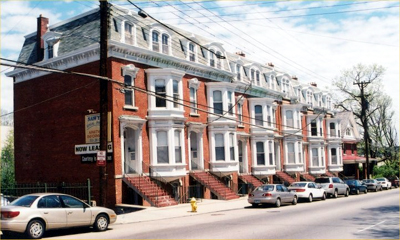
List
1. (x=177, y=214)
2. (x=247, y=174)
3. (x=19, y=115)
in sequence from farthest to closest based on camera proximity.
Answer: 1. (x=247, y=174)
2. (x=19, y=115)
3. (x=177, y=214)

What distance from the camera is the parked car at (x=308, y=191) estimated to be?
29.2 metres

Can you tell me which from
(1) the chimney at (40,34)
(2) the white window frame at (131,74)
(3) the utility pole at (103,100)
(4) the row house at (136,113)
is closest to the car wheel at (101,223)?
(3) the utility pole at (103,100)

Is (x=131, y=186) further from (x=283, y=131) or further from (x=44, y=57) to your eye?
(x=283, y=131)

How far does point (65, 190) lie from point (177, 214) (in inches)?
324

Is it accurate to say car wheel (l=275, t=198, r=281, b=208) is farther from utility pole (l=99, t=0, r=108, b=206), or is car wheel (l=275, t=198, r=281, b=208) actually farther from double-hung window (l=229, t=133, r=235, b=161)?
utility pole (l=99, t=0, r=108, b=206)

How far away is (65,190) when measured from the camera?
26.3m

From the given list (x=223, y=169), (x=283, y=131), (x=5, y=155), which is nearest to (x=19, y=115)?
(x=223, y=169)

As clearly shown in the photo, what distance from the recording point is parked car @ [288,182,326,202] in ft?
95.8

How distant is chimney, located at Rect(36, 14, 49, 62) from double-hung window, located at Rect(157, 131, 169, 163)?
10364 mm

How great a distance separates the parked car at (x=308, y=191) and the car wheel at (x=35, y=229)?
19264 mm

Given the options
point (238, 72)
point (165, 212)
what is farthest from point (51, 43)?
point (238, 72)

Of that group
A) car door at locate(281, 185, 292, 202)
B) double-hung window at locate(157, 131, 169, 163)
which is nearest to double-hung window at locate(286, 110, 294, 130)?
car door at locate(281, 185, 292, 202)

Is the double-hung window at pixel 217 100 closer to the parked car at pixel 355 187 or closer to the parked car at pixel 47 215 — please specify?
the parked car at pixel 355 187

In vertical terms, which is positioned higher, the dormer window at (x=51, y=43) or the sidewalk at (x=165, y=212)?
the dormer window at (x=51, y=43)
